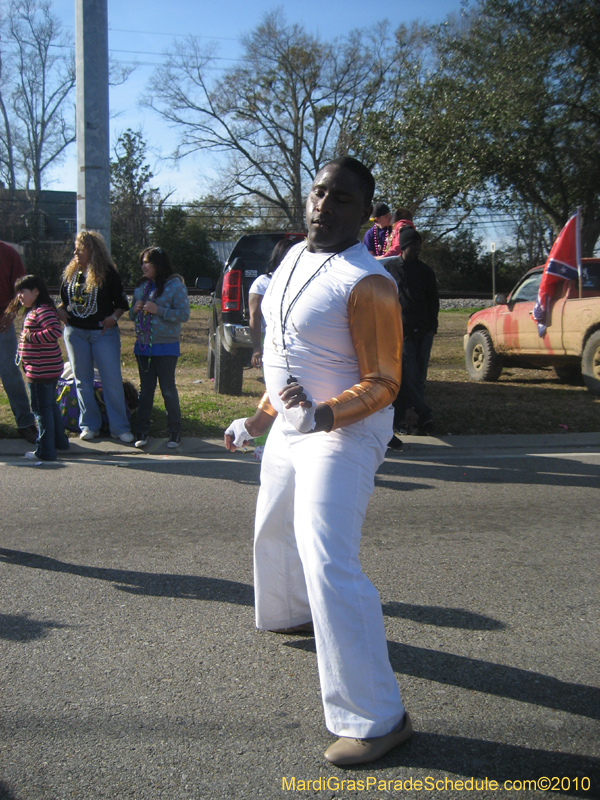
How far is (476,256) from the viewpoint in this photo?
43625mm

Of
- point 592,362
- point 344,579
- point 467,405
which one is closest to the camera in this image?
point 344,579

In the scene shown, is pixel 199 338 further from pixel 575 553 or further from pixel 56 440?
pixel 575 553

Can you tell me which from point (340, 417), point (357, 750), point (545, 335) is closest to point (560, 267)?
point (545, 335)

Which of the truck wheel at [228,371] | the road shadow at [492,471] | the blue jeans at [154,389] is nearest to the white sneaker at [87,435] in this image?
the blue jeans at [154,389]

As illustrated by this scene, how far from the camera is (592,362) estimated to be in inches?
405

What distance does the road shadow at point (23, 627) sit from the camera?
334cm

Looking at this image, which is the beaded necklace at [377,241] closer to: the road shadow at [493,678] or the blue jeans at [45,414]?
the blue jeans at [45,414]

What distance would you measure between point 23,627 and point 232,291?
6567 millimetres

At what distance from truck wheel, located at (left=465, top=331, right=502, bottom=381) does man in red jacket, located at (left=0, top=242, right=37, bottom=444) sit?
24.0 feet

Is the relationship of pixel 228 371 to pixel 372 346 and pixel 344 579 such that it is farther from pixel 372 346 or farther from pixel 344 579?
pixel 344 579

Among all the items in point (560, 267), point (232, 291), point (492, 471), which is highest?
point (560, 267)

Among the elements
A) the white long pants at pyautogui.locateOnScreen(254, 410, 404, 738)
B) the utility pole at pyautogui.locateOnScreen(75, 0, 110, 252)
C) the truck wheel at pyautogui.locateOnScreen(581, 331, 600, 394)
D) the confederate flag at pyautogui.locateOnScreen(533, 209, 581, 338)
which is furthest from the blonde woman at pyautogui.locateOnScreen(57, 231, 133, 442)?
the truck wheel at pyautogui.locateOnScreen(581, 331, 600, 394)

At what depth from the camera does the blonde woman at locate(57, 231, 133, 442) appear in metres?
7.30

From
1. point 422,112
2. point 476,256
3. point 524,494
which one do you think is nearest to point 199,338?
point 422,112
